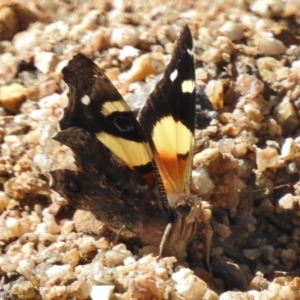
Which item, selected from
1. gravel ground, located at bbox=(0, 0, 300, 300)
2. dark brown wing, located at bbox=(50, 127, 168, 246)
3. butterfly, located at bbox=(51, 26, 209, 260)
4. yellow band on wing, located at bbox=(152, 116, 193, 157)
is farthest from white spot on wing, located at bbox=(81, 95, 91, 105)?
gravel ground, located at bbox=(0, 0, 300, 300)

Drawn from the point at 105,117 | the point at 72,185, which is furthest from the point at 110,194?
the point at 105,117

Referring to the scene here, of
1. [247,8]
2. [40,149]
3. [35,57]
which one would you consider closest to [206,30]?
[247,8]

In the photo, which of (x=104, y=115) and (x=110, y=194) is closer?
(x=104, y=115)

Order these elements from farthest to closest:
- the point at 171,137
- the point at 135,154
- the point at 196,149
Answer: the point at 196,149
the point at 171,137
the point at 135,154

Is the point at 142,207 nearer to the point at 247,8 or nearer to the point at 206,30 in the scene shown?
the point at 206,30

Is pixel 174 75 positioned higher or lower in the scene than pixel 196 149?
higher

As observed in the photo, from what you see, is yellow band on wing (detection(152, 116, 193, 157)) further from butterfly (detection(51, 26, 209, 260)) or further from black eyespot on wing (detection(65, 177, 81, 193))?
black eyespot on wing (detection(65, 177, 81, 193))

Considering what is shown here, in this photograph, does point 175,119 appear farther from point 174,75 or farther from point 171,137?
point 174,75
